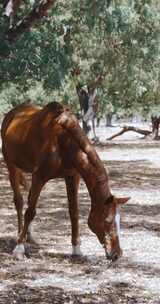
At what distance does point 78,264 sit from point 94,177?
106 centimetres

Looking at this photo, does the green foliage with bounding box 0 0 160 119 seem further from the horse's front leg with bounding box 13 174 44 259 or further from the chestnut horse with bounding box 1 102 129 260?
the horse's front leg with bounding box 13 174 44 259

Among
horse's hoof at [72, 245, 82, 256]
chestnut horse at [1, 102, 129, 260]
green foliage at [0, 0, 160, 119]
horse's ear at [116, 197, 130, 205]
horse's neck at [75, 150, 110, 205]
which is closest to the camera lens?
horse's ear at [116, 197, 130, 205]

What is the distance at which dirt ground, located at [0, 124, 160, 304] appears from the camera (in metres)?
5.58

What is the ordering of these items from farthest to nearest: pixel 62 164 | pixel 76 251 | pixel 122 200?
A: pixel 76 251
pixel 62 164
pixel 122 200

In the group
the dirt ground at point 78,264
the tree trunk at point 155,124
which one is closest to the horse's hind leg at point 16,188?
the dirt ground at point 78,264

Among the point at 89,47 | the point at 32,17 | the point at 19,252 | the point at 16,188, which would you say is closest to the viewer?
the point at 19,252

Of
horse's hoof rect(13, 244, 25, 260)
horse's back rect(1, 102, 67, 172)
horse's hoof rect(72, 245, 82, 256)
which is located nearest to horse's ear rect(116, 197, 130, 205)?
horse's back rect(1, 102, 67, 172)

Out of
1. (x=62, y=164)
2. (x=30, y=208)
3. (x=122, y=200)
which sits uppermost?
(x=62, y=164)

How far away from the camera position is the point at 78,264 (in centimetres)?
682

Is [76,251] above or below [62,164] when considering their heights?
below

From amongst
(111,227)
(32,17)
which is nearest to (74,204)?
(111,227)

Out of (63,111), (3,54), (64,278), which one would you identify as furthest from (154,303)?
(3,54)

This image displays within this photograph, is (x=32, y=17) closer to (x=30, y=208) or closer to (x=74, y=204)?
(x=74, y=204)

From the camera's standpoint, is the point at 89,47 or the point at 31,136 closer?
the point at 31,136
